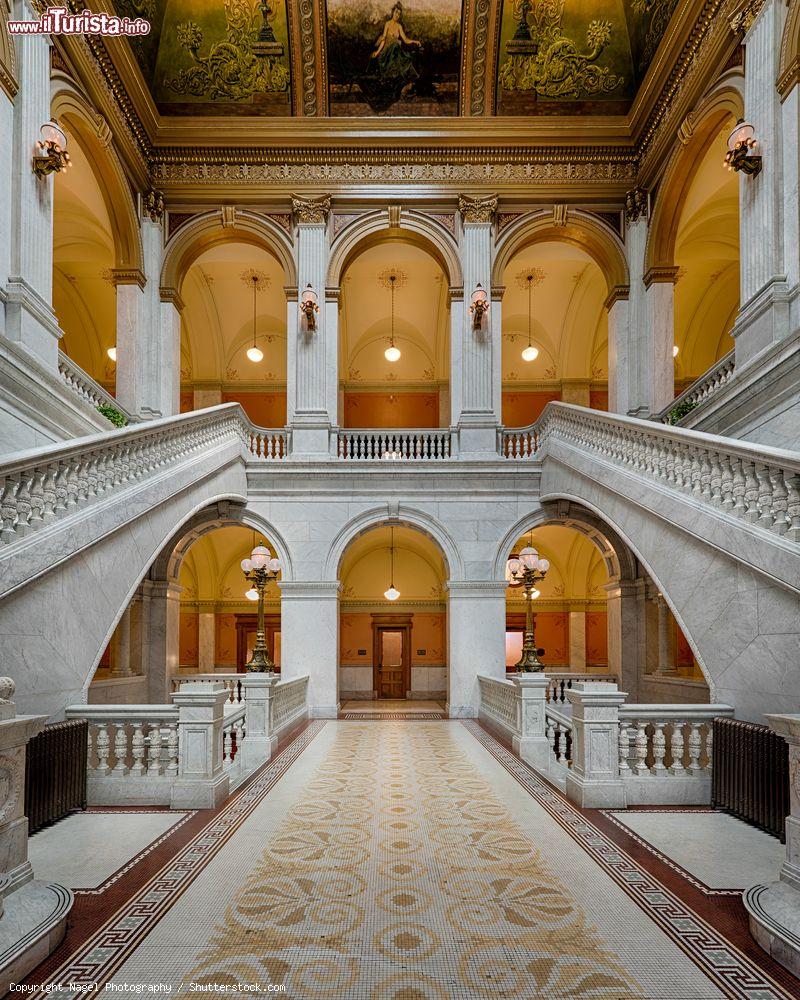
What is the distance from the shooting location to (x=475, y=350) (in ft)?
54.4

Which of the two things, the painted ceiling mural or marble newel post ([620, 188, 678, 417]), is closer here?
marble newel post ([620, 188, 678, 417])

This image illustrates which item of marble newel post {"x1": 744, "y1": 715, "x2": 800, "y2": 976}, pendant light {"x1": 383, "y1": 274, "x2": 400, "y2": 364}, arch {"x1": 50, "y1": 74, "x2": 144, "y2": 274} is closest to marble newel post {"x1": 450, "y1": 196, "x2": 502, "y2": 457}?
pendant light {"x1": 383, "y1": 274, "x2": 400, "y2": 364}

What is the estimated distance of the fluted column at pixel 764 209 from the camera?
1053cm

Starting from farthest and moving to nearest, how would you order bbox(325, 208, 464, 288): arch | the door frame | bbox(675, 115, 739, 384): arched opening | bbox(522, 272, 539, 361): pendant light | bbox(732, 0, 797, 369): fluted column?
1. the door frame
2. bbox(522, 272, 539, 361): pendant light
3. bbox(325, 208, 464, 288): arch
4. bbox(675, 115, 739, 384): arched opening
5. bbox(732, 0, 797, 369): fluted column

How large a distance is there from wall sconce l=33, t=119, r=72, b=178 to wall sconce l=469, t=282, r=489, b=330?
27.8ft

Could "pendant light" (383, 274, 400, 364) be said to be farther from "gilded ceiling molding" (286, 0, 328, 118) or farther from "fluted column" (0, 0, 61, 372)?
"fluted column" (0, 0, 61, 372)

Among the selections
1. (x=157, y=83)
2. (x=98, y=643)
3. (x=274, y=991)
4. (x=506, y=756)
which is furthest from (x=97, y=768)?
(x=157, y=83)

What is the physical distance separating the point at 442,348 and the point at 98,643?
16.4 metres

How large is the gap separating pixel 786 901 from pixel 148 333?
15.6 metres

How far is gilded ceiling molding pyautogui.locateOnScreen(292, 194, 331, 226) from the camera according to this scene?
16.8 m

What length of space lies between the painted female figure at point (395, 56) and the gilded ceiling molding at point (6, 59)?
847cm

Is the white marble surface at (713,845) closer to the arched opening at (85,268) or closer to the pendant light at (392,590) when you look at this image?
the arched opening at (85,268)

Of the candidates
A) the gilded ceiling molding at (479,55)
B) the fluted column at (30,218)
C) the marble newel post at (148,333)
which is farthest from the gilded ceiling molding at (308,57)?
the fluted column at (30,218)

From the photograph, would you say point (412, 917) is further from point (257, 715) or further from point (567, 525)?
point (567, 525)
